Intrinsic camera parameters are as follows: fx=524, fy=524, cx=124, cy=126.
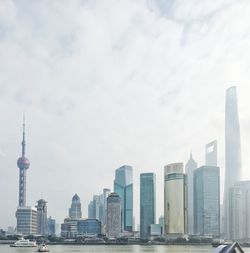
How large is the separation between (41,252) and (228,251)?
145949 mm

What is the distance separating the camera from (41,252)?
154m

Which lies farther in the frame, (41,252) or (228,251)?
(41,252)

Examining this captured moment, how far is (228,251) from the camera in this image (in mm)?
14891

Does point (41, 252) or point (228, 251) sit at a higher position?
point (228, 251)
